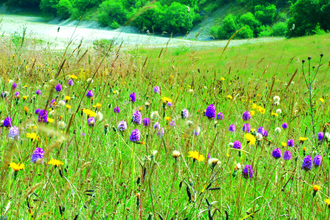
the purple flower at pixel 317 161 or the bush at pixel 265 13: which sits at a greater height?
the bush at pixel 265 13

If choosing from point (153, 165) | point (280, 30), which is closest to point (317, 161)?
point (153, 165)

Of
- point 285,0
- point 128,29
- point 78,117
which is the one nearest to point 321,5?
point 78,117

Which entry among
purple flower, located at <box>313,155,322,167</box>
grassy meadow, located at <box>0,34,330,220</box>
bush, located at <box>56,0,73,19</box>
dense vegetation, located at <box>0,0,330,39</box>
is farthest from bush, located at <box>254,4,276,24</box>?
purple flower, located at <box>313,155,322,167</box>

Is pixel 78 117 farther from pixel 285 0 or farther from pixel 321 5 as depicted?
pixel 285 0

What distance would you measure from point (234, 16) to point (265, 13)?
17.4ft

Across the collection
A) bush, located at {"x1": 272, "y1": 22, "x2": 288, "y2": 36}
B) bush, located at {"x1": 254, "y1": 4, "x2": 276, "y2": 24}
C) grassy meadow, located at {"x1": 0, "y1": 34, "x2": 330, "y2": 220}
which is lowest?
grassy meadow, located at {"x1": 0, "y1": 34, "x2": 330, "y2": 220}

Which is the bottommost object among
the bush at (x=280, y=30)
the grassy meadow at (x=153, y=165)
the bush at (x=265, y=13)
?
the grassy meadow at (x=153, y=165)

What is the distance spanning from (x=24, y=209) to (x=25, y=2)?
83.7 metres

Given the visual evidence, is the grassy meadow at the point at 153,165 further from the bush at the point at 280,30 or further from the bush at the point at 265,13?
the bush at the point at 265,13

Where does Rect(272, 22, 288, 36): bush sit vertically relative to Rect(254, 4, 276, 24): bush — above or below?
below

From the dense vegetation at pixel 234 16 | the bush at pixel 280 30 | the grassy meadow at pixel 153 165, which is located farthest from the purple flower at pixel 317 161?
the bush at pixel 280 30

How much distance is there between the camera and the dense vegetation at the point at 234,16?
22.9 meters

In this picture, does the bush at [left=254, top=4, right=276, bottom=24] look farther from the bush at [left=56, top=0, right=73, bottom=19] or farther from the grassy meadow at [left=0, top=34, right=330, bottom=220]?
the grassy meadow at [left=0, top=34, right=330, bottom=220]

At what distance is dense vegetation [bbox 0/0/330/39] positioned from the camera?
22859 millimetres
